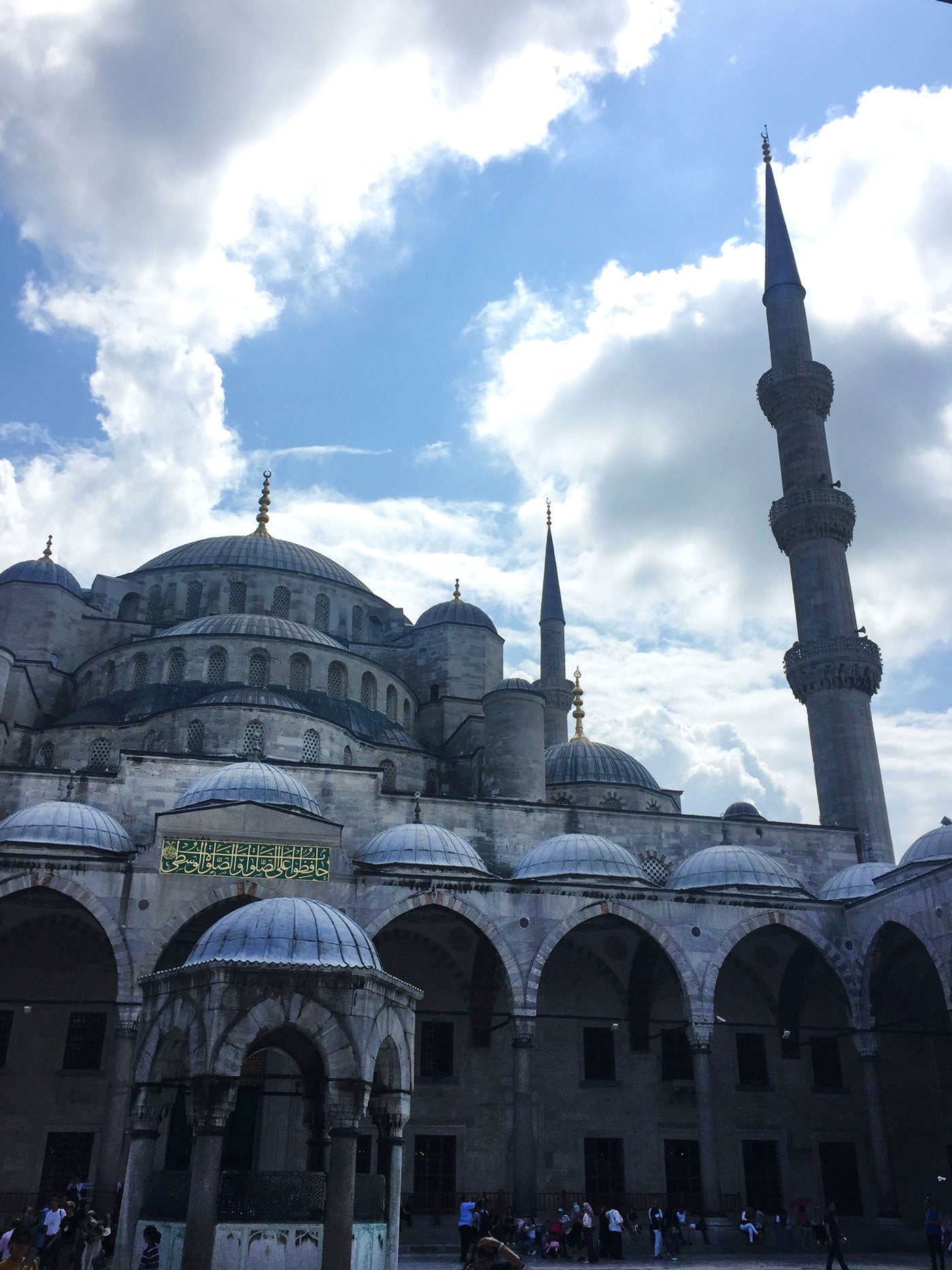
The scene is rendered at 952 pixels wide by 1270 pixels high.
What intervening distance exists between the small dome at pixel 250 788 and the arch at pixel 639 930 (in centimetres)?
402

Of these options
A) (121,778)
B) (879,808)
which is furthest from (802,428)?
(121,778)

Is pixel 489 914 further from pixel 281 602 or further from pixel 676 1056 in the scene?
pixel 281 602

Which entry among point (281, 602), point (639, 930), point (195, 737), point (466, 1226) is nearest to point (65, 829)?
point (195, 737)

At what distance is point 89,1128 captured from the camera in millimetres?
16469

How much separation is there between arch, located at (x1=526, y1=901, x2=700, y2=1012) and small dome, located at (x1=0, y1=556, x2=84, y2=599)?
14.5 metres

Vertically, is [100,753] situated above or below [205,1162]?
above

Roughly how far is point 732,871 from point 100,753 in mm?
11371

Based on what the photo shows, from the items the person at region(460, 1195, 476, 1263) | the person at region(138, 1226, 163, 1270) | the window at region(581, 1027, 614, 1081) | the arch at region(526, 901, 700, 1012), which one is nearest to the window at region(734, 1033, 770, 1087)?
the window at region(581, 1027, 614, 1081)

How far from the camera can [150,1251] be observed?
750 cm

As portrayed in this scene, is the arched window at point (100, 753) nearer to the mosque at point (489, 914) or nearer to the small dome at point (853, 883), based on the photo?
the mosque at point (489, 914)

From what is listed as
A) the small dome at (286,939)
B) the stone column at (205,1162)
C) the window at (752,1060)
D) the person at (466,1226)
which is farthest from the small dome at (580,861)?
the stone column at (205,1162)

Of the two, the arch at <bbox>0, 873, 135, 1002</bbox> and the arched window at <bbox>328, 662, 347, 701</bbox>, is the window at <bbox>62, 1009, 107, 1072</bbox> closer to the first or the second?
the arch at <bbox>0, 873, 135, 1002</bbox>

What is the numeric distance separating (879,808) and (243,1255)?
18.2 m

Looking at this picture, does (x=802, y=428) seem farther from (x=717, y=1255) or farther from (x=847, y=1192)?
(x=717, y=1255)
